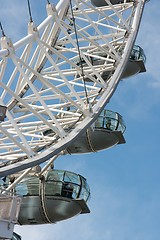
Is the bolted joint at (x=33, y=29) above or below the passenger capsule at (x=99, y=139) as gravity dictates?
above

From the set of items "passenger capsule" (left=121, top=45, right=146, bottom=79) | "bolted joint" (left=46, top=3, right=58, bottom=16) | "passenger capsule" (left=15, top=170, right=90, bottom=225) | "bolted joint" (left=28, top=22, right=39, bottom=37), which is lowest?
"passenger capsule" (left=15, top=170, right=90, bottom=225)

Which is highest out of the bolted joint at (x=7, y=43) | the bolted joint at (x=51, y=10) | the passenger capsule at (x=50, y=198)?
the bolted joint at (x=51, y=10)

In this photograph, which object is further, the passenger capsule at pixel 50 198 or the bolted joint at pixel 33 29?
the passenger capsule at pixel 50 198

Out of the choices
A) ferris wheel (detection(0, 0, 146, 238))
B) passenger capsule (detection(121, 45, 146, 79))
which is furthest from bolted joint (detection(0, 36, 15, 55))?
passenger capsule (detection(121, 45, 146, 79))

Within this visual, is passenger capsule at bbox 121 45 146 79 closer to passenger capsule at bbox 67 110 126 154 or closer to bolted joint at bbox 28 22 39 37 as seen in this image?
passenger capsule at bbox 67 110 126 154

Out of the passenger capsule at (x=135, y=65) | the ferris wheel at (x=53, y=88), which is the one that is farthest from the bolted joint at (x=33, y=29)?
the passenger capsule at (x=135, y=65)

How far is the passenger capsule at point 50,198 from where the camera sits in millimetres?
20781

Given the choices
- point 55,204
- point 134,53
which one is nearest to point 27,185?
point 55,204

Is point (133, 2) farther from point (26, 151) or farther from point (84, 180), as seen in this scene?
point (26, 151)

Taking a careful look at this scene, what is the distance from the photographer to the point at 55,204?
20.7 metres

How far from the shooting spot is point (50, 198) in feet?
68.2

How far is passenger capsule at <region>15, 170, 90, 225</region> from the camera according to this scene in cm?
2078

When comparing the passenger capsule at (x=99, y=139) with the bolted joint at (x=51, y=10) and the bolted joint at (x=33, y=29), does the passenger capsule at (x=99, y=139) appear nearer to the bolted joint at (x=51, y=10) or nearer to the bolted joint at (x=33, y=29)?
the bolted joint at (x=51, y=10)

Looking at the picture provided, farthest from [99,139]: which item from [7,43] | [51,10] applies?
[7,43]
